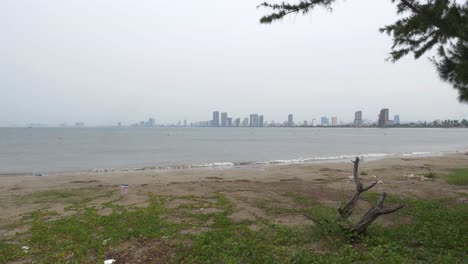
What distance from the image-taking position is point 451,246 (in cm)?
523

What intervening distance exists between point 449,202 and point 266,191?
237 inches

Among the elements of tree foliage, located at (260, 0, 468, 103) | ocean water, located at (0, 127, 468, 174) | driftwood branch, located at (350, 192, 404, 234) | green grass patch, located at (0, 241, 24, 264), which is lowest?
ocean water, located at (0, 127, 468, 174)

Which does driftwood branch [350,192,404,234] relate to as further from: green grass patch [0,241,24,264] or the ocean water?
the ocean water

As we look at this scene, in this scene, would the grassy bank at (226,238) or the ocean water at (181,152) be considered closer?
the grassy bank at (226,238)

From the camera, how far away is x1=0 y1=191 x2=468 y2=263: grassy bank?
196 inches

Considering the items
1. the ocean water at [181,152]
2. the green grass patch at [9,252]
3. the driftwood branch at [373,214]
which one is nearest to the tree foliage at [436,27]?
the driftwood branch at [373,214]

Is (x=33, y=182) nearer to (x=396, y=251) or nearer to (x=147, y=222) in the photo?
(x=147, y=222)

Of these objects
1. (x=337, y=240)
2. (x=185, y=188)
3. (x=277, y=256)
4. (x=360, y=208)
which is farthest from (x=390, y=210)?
(x=185, y=188)

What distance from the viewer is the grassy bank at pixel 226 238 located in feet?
16.3

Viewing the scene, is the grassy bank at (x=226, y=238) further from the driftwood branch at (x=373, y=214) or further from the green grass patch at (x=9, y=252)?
the driftwood branch at (x=373, y=214)

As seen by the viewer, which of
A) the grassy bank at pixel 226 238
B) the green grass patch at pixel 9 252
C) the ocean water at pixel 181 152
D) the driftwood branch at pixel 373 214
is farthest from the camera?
the ocean water at pixel 181 152

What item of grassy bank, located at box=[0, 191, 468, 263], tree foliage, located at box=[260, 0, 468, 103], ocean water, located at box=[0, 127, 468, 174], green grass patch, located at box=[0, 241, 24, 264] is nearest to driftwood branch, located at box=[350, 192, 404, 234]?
grassy bank, located at box=[0, 191, 468, 263]

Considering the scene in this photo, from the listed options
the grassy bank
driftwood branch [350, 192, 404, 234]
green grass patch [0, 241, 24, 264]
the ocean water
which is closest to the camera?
the grassy bank

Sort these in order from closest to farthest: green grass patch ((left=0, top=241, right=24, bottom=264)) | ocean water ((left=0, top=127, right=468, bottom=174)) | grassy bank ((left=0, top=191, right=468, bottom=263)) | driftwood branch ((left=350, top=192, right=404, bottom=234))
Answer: grassy bank ((left=0, top=191, right=468, bottom=263)) < green grass patch ((left=0, top=241, right=24, bottom=264)) < driftwood branch ((left=350, top=192, right=404, bottom=234)) < ocean water ((left=0, top=127, right=468, bottom=174))
